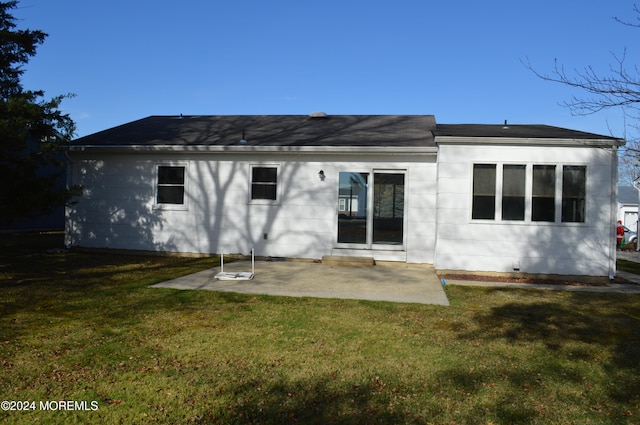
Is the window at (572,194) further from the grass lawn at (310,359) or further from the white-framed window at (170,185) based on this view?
the white-framed window at (170,185)

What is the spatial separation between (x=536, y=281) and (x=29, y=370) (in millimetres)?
9219

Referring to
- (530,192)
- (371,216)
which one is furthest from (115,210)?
(530,192)

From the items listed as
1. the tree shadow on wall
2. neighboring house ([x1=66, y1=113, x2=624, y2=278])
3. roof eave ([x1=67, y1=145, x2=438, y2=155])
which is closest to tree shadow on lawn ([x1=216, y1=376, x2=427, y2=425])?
neighboring house ([x1=66, y1=113, x2=624, y2=278])

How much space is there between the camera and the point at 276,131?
13.5 metres

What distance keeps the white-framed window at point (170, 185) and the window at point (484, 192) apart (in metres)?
7.74

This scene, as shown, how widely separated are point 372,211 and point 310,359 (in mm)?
7214

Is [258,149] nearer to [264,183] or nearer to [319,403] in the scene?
[264,183]

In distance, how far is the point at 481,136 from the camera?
9.77 meters

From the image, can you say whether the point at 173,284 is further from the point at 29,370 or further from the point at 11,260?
the point at 11,260

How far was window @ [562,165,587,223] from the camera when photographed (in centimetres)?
966

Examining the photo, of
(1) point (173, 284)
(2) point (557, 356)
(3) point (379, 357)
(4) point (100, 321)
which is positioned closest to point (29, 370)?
(4) point (100, 321)

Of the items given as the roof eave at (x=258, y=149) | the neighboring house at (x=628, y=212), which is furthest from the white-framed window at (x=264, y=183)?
the neighboring house at (x=628, y=212)

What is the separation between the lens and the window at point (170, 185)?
12.5m

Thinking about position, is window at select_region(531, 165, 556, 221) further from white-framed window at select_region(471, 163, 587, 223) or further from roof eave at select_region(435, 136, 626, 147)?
roof eave at select_region(435, 136, 626, 147)
